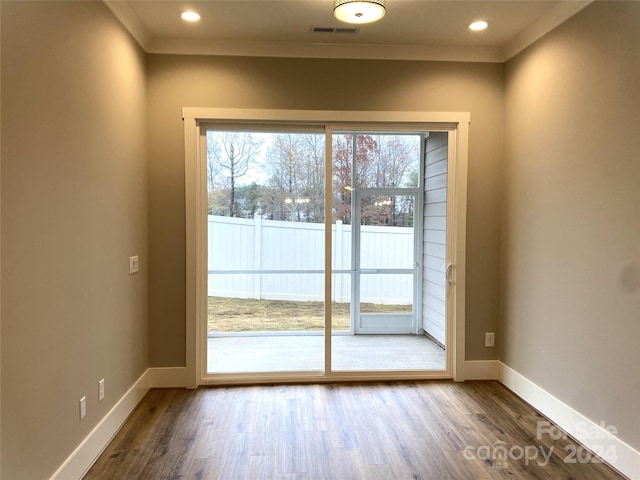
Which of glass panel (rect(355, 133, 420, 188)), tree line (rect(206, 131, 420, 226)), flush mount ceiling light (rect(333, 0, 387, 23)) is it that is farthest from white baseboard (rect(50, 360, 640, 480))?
flush mount ceiling light (rect(333, 0, 387, 23))

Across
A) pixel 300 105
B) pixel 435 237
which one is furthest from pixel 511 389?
pixel 300 105

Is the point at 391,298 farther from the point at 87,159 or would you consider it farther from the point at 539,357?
the point at 87,159

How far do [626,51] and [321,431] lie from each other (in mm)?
2781

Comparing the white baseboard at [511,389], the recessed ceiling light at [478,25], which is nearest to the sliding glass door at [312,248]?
the white baseboard at [511,389]

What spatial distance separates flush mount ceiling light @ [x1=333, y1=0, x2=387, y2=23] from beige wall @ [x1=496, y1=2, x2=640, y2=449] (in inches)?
49.9

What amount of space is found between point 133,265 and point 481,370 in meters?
2.91

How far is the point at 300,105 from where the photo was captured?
3318 millimetres

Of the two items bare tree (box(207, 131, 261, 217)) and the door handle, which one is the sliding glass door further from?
the door handle

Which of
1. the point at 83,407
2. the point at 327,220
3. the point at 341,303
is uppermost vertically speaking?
the point at 327,220

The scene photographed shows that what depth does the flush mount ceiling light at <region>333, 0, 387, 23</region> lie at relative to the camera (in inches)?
92.8

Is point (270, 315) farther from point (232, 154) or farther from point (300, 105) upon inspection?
point (300, 105)

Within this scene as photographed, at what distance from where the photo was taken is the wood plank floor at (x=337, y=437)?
221 cm

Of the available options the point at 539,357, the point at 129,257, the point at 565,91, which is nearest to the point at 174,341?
the point at 129,257

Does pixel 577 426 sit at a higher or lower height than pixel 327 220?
lower
